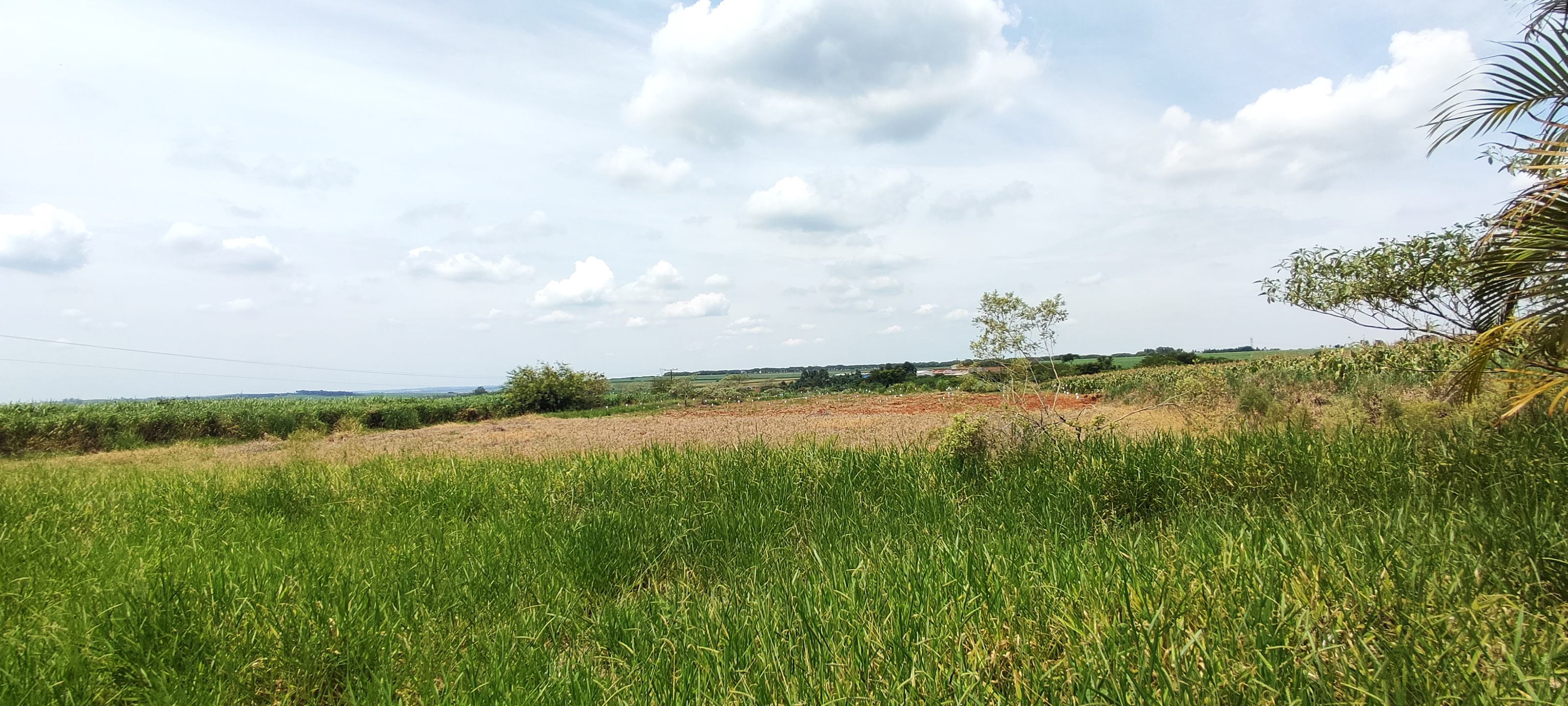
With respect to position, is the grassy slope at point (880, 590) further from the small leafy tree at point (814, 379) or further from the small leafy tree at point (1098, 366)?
the small leafy tree at point (814, 379)

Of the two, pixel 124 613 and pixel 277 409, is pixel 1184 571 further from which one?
pixel 277 409

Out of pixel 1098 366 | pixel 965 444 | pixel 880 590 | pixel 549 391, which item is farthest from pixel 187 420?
pixel 1098 366

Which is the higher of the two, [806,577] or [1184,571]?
[1184,571]

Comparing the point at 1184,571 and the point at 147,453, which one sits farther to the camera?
the point at 147,453

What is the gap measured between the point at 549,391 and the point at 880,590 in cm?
3902

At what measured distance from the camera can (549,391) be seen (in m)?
39.2

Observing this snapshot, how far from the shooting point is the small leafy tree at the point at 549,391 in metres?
38.3

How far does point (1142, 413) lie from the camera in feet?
56.1

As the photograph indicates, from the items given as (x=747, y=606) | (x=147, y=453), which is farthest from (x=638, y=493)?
(x=147, y=453)

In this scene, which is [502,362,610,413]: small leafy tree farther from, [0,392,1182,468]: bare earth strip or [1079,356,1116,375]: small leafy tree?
[1079,356,1116,375]: small leafy tree

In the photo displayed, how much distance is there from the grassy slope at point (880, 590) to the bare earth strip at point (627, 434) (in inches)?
117

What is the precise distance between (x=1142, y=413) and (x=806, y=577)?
16245mm

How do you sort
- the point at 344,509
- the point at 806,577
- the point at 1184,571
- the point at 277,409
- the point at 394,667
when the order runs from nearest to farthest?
1. the point at 1184,571
2. the point at 394,667
3. the point at 806,577
4. the point at 344,509
5. the point at 277,409

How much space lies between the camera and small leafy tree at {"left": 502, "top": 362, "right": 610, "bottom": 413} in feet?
126
